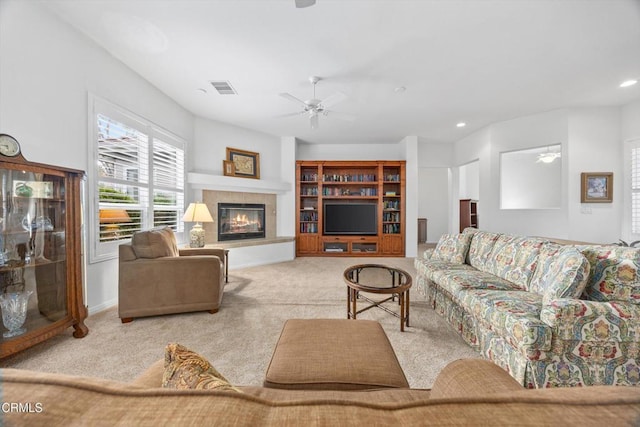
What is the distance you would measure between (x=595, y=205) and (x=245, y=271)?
6.05 m

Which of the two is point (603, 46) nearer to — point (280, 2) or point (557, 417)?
point (280, 2)

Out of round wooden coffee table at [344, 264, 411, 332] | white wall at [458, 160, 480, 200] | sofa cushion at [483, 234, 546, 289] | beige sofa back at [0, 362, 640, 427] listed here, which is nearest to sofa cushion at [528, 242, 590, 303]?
sofa cushion at [483, 234, 546, 289]

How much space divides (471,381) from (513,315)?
1155 mm

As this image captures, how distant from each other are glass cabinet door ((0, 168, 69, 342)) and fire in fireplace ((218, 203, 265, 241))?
2.52 meters

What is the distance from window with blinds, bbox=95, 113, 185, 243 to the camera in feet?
8.73

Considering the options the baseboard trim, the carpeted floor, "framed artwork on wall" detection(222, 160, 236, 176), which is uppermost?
"framed artwork on wall" detection(222, 160, 236, 176)

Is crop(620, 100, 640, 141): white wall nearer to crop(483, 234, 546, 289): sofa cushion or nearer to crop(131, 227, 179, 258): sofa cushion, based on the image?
crop(483, 234, 546, 289): sofa cushion

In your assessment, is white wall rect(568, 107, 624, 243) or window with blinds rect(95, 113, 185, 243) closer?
window with blinds rect(95, 113, 185, 243)

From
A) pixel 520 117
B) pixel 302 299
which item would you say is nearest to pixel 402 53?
pixel 302 299

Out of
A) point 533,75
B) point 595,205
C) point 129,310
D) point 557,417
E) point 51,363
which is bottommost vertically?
point 51,363

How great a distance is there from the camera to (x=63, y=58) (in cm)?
221

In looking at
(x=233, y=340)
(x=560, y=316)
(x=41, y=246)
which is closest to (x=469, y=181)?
(x=560, y=316)

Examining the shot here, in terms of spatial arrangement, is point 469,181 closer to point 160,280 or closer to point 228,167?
point 228,167

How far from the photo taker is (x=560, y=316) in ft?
4.35
